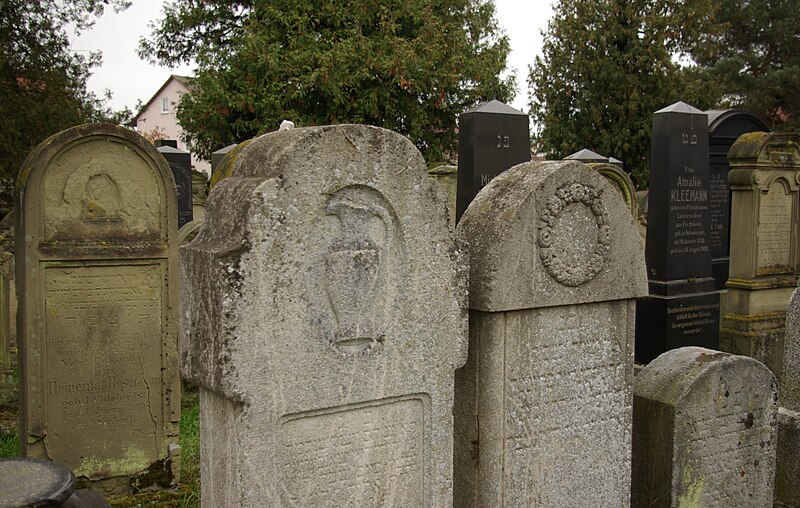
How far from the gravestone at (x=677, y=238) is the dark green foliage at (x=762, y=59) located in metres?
19.0

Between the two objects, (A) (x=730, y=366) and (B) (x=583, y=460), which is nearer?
(B) (x=583, y=460)

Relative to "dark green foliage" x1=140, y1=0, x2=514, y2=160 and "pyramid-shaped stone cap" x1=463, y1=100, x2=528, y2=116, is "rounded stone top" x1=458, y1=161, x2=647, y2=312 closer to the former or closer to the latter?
"pyramid-shaped stone cap" x1=463, y1=100, x2=528, y2=116

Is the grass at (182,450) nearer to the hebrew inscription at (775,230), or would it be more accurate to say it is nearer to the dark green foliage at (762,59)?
the hebrew inscription at (775,230)

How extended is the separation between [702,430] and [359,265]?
219 centimetres

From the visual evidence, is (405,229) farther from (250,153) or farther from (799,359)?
(799,359)

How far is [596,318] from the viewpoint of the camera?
3578 millimetres

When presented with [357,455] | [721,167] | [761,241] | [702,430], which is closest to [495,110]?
[761,241]

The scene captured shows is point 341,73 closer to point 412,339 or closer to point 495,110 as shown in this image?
point 495,110

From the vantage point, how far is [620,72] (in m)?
20.7

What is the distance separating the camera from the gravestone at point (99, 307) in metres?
4.98

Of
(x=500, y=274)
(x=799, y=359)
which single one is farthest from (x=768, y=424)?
(x=500, y=274)

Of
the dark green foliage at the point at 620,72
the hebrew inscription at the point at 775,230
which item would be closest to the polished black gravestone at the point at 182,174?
the hebrew inscription at the point at 775,230

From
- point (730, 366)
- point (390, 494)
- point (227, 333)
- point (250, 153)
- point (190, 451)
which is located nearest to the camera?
point (227, 333)

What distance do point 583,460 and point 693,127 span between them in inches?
207
